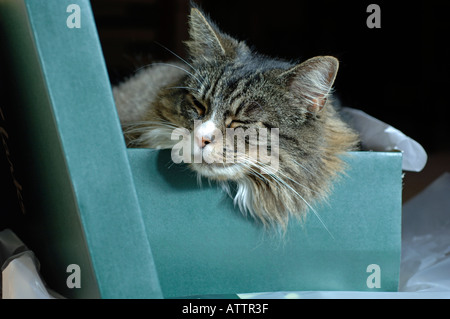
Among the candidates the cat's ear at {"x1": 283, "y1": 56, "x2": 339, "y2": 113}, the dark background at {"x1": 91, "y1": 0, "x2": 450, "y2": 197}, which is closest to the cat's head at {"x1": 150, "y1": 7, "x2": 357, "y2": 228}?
the cat's ear at {"x1": 283, "y1": 56, "x2": 339, "y2": 113}

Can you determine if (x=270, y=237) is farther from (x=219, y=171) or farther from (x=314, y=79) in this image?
(x=314, y=79)

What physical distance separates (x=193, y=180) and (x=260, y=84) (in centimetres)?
27

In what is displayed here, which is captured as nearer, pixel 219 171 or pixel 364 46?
pixel 219 171

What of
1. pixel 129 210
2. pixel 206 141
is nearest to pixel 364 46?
pixel 206 141

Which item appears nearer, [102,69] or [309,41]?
[102,69]

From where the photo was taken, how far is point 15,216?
117cm

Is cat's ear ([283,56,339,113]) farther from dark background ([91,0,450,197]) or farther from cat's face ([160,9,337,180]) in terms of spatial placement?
dark background ([91,0,450,197])

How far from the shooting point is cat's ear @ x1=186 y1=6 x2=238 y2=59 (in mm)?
1092

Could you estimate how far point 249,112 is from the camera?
99 cm

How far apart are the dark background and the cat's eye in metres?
0.86

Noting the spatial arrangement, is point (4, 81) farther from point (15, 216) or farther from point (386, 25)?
point (386, 25)

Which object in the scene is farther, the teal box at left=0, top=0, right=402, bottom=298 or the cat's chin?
the cat's chin

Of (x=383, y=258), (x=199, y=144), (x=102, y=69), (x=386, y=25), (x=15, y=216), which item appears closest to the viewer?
(x=102, y=69)

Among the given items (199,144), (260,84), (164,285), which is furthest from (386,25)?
(164,285)
